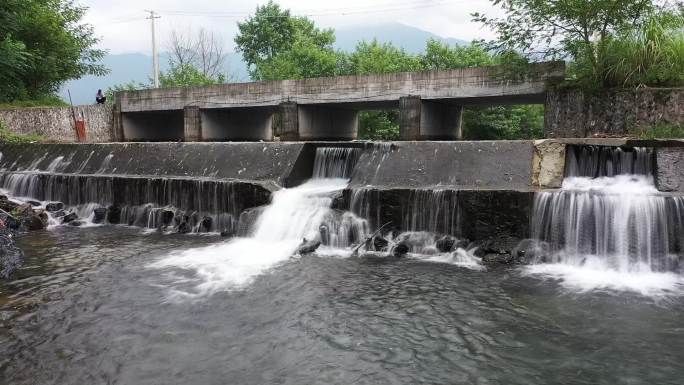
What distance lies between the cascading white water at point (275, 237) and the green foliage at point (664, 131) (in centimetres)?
673

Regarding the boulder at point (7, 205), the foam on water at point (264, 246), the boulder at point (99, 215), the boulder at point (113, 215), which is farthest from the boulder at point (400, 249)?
the boulder at point (7, 205)

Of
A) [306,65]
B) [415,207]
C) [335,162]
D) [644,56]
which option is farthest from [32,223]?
[306,65]

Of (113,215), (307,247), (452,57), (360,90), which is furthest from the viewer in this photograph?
(452,57)

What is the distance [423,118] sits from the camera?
17.0 meters

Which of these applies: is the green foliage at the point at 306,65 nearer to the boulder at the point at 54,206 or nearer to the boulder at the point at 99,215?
the boulder at the point at 54,206

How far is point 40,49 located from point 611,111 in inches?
994

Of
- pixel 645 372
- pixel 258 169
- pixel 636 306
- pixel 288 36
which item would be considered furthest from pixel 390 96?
pixel 288 36

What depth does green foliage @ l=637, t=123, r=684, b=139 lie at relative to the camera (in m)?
10.7

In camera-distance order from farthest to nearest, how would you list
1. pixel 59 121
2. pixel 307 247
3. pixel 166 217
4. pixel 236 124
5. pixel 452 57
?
pixel 452 57
pixel 236 124
pixel 59 121
pixel 166 217
pixel 307 247

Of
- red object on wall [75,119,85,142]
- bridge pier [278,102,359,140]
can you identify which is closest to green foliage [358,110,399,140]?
bridge pier [278,102,359,140]

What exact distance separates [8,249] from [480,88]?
1300 cm

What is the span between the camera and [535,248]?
834 centimetres

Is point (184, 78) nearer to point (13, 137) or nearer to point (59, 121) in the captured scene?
point (59, 121)

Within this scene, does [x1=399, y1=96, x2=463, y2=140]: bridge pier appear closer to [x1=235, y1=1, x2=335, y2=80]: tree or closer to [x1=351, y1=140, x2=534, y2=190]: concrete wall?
[x1=351, y1=140, x2=534, y2=190]: concrete wall
